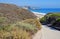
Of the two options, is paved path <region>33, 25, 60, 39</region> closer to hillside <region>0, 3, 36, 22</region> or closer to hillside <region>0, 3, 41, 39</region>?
hillside <region>0, 3, 41, 39</region>

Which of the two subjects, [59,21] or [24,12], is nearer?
[24,12]

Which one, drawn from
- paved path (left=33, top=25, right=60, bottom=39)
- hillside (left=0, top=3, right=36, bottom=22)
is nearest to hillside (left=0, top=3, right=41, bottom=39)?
hillside (left=0, top=3, right=36, bottom=22)

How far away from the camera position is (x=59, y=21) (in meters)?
21.8

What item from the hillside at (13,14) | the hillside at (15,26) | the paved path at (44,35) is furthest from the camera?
the hillside at (13,14)

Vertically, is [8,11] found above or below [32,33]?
above

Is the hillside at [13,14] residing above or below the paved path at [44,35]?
above

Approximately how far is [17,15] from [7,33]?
528 cm

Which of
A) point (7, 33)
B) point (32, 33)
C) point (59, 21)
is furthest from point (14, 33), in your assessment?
point (59, 21)

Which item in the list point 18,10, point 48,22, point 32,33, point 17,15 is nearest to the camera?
point 32,33

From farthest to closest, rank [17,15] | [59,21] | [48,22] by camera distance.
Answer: [48,22] → [59,21] → [17,15]

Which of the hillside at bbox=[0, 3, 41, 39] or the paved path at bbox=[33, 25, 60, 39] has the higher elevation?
the hillside at bbox=[0, 3, 41, 39]

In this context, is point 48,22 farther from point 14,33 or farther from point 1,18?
point 14,33

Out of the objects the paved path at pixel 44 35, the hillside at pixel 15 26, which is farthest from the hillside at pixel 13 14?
the paved path at pixel 44 35

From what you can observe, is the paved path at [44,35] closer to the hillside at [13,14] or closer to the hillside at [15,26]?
the hillside at [15,26]
